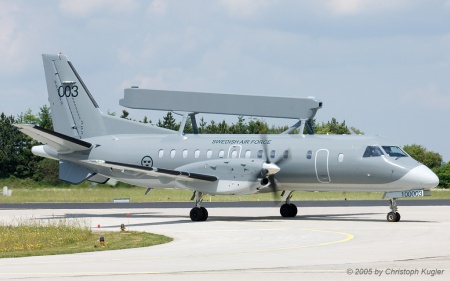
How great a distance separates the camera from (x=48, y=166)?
70.3 metres

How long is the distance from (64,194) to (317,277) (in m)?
46.3

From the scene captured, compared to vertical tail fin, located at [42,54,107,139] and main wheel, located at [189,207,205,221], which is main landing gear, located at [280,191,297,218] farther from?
vertical tail fin, located at [42,54,107,139]

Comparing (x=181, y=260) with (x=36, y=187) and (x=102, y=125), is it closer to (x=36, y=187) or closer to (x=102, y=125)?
(x=102, y=125)

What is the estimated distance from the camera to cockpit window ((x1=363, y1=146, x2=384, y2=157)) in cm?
3359

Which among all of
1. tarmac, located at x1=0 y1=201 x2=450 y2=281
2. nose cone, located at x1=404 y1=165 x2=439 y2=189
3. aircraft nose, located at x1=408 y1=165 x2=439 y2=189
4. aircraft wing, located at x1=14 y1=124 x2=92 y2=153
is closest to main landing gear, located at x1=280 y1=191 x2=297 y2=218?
tarmac, located at x1=0 y1=201 x2=450 y2=281

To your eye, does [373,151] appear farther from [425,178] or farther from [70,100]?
[70,100]

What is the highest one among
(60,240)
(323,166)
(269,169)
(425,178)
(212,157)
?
(212,157)

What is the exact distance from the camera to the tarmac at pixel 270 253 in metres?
16.8

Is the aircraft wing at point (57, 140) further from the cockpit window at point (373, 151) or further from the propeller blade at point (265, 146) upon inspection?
the cockpit window at point (373, 151)

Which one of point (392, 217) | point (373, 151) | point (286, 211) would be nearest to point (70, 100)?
point (286, 211)

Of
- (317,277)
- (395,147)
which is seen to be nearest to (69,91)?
(395,147)

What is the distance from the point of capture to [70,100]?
42719mm

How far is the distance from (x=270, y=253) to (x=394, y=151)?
545 inches

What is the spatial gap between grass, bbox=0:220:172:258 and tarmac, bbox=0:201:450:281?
98cm
